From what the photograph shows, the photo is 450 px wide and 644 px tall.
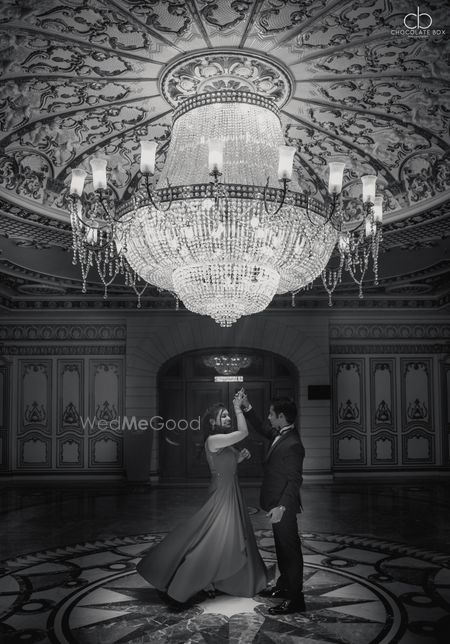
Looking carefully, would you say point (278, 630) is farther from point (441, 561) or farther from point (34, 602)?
point (441, 561)

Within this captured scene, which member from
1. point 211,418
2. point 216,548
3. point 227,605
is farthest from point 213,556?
point 211,418

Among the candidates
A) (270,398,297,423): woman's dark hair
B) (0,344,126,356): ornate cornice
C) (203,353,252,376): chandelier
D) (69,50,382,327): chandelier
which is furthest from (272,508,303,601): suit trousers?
(0,344,126,356): ornate cornice

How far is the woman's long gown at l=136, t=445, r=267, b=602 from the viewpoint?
4.50 meters

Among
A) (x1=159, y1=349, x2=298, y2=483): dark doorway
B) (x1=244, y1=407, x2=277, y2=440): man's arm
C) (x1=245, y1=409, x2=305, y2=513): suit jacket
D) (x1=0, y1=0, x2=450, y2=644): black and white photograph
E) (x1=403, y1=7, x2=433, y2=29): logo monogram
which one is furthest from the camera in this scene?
(x1=159, y1=349, x2=298, y2=483): dark doorway

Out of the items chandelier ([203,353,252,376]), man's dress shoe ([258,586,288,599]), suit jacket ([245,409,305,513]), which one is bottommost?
man's dress shoe ([258,586,288,599])

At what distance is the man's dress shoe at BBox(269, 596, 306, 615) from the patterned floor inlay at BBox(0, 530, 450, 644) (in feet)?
0.15

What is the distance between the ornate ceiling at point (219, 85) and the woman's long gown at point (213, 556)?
2.89 m

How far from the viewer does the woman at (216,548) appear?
4.51 m

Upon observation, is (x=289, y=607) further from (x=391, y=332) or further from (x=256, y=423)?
(x=391, y=332)

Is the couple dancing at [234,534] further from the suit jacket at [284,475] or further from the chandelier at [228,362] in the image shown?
the chandelier at [228,362]

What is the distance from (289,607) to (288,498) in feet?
2.59

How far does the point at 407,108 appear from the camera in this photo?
4.62 meters

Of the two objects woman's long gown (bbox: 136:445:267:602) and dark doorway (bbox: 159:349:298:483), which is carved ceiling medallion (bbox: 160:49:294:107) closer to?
woman's long gown (bbox: 136:445:267:602)

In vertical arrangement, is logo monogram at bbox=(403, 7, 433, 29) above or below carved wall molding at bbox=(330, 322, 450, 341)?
above
